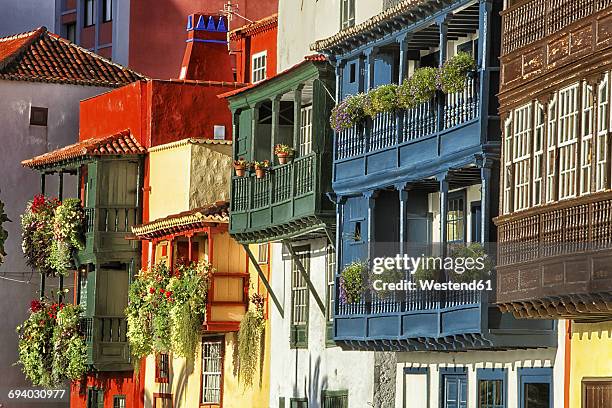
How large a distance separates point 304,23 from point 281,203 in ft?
17.4

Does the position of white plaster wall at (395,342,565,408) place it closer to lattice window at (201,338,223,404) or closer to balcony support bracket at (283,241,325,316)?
balcony support bracket at (283,241,325,316)

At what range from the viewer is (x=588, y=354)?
31.1 metres

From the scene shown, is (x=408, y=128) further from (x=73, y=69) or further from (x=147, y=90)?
(x=73, y=69)

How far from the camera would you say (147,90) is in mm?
53625

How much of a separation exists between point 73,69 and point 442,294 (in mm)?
29775

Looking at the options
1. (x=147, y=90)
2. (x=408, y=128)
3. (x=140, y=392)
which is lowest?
(x=140, y=392)

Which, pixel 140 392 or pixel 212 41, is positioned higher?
pixel 212 41

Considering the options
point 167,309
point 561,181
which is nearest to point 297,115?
point 167,309

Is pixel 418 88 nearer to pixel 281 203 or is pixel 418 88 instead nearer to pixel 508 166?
pixel 508 166

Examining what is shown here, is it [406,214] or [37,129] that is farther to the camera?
[37,129]

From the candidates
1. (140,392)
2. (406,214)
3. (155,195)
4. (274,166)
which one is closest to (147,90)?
(155,195)

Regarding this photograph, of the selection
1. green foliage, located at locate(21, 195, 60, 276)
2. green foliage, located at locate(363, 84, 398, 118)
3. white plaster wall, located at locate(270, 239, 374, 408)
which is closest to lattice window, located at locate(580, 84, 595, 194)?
green foliage, located at locate(363, 84, 398, 118)

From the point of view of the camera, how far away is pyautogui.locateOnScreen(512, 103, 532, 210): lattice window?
30859 millimetres

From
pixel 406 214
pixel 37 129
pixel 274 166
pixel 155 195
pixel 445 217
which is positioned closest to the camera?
pixel 445 217
